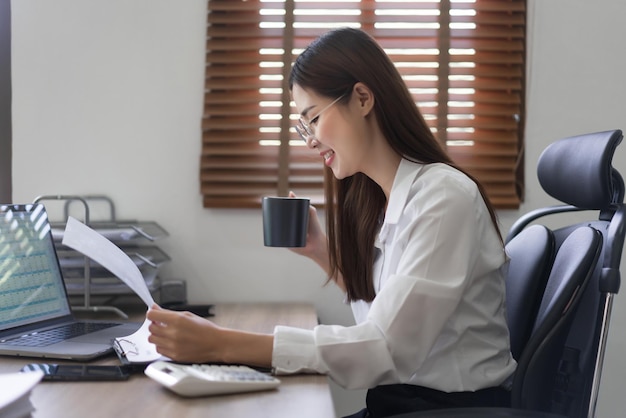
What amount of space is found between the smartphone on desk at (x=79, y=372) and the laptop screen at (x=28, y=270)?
1.11 ft

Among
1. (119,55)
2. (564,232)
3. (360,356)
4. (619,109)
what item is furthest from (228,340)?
(619,109)

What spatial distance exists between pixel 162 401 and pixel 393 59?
5.14ft

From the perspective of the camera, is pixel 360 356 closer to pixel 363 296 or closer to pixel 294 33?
pixel 363 296

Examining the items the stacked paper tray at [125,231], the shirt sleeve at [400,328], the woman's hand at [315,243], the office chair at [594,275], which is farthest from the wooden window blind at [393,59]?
the shirt sleeve at [400,328]

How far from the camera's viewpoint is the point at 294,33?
2.33m

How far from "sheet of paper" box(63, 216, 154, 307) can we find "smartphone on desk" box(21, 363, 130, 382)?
0.15 m

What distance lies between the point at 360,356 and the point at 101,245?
0.55m

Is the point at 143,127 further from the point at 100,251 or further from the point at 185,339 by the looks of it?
the point at 185,339

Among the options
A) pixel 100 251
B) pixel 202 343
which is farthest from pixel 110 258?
pixel 202 343

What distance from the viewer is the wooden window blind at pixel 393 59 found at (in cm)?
232

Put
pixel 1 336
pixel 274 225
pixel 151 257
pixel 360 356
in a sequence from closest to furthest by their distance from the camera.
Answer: pixel 360 356 < pixel 1 336 < pixel 274 225 < pixel 151 257

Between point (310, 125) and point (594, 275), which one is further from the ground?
point (310, 125)

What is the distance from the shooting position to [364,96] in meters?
1.46

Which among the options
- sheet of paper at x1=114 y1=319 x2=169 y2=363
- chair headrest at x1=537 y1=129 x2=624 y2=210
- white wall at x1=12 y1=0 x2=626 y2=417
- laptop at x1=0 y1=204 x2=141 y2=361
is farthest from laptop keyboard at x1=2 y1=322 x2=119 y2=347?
chair headrest at x1=537 y1=129 x2=624 y2=210
